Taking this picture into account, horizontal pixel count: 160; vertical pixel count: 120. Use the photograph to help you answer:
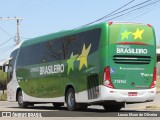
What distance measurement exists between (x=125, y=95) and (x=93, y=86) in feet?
4.62

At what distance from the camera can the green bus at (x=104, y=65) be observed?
19.1 metres

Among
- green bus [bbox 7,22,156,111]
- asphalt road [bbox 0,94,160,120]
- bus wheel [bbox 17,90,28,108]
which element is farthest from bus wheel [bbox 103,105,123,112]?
bus wheel [bbox 17,90,28,108]

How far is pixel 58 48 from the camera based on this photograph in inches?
885

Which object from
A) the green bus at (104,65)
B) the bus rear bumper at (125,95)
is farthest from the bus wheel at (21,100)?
the bus rear bumper at (125,95)

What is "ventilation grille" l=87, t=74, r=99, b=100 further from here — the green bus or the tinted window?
the tinted window

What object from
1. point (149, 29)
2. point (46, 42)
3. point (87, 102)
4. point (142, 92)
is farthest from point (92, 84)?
point (46, 42)

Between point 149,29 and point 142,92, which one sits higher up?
point 149,29

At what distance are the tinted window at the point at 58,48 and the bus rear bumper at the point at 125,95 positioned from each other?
1879 millimetres

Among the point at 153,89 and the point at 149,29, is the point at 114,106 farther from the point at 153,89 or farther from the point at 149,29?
the point at 149,29

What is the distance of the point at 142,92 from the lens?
A: 64.0 ft

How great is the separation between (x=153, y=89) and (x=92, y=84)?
8.37ft

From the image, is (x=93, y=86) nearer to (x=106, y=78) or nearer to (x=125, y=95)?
(x=106, y=78)

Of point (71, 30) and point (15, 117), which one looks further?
point (71, 30)

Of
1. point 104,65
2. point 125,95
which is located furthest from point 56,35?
point 125,95
